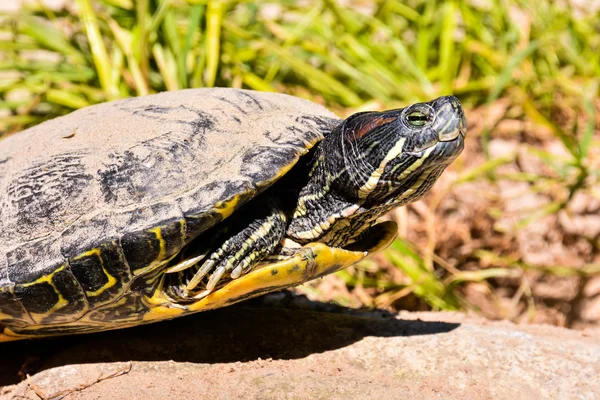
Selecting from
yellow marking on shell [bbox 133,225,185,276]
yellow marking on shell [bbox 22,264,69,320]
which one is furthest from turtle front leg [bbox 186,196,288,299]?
yellow marking on shell [bbox 22,264,69,320]

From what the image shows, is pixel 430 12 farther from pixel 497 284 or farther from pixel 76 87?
pixel 76 87

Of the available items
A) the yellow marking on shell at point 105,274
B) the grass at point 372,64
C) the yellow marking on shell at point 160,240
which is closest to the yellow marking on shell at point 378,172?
the yellow marking on shell at point 160,240

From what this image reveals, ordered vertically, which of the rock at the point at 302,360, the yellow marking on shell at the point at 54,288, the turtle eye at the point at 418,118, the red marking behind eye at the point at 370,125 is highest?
the turtle eye at the point at 418,118

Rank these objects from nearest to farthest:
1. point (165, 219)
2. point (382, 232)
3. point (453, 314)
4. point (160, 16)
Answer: point (165, 219) → point (382, 232) → point (453, 314) → point (160, 16)

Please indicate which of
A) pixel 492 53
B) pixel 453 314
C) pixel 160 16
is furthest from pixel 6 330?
pixel 492 53

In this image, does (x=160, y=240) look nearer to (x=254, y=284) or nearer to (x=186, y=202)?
(x=186, y=202)

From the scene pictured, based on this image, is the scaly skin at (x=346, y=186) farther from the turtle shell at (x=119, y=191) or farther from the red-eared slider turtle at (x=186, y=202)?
the turtle shell at (x=119, y=191)

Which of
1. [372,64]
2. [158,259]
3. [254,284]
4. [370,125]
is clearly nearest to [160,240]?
[158,259]
